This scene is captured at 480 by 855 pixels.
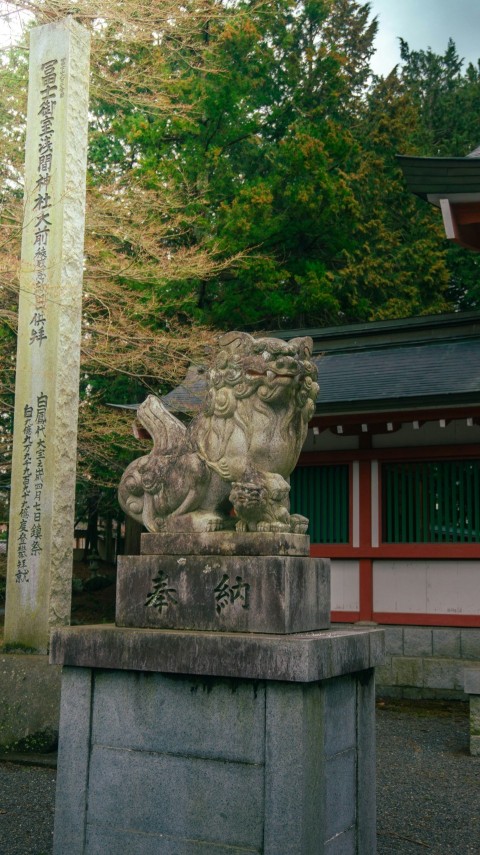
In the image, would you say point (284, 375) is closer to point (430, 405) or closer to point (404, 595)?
point (430, 405)

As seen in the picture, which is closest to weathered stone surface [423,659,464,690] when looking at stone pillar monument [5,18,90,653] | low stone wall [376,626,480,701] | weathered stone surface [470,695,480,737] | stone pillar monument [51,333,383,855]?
low stone wall [376,626,480,701]

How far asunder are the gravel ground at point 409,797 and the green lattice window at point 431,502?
256 centimetres

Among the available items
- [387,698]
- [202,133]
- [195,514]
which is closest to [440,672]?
[387,698]

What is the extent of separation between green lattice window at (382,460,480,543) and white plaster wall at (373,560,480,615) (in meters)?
0.32

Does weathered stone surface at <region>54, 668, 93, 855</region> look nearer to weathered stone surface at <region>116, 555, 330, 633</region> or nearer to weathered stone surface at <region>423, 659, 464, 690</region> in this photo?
weathered stone surface at <region>116, 555, 330, 633</region>

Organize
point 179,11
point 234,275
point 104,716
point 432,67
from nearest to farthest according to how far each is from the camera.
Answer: point 104,716, point 179,11, point 234,275, point 432,67

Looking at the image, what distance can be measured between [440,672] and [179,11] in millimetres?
7981

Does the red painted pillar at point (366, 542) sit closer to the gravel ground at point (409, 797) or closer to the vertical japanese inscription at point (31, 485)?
the gravel ground at point (409, 797)

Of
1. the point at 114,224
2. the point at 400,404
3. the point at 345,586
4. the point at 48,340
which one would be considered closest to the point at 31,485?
the point at 48,340

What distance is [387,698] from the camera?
10.1m

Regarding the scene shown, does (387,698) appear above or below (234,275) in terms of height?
below

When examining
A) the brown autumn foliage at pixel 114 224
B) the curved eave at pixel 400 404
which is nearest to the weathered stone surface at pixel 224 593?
the brown autumn foliage at pixel 114 224

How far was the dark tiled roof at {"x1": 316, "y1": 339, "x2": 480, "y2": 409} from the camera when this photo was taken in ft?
32.2

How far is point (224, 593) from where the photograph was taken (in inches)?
163
